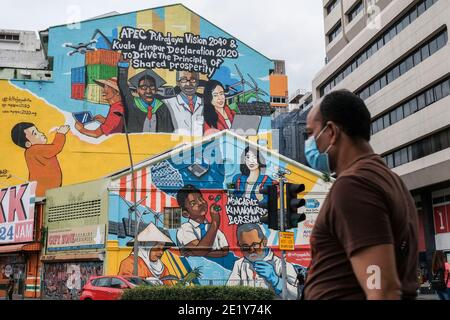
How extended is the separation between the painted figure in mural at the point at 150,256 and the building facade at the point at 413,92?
678 inches

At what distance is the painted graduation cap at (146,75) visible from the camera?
4153 cm

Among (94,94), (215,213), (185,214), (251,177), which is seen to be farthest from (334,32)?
(185,214)

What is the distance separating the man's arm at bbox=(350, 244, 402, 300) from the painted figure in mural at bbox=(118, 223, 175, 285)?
87.4 feet

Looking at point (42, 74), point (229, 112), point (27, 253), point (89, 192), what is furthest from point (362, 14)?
point (27, 253)

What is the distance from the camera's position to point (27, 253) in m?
32.8

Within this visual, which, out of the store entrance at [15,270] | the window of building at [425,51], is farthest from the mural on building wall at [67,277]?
the window of building at [425,51]

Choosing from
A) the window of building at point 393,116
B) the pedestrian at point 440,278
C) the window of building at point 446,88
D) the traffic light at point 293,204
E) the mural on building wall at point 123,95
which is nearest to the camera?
the traffic light at point 293,204

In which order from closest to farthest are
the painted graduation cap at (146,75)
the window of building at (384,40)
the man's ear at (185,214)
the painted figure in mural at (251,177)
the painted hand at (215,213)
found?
the man's ear at (185,214), the painted hand at (215,213), the painted figure in mural at (251,177), the window of building at (384,40), the painted graduation cap at (146,75)

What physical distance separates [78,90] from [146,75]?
5064mm

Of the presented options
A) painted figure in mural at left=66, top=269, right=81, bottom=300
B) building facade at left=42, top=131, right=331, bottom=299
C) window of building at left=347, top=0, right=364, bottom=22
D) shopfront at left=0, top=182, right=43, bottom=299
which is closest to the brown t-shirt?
building facade at left=42, top=131, right=331, bottom=299

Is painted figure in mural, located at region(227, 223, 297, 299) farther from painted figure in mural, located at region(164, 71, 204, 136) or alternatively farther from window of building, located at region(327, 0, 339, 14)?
window of building, located at region(327, 0, 339, 14)

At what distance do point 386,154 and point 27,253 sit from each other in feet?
84.9

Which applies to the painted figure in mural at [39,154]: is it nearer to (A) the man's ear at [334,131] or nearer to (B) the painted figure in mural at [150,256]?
(B) the painted figure in mural at [150,256]

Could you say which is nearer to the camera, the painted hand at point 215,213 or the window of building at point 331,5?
the painted hand at point 215,213
